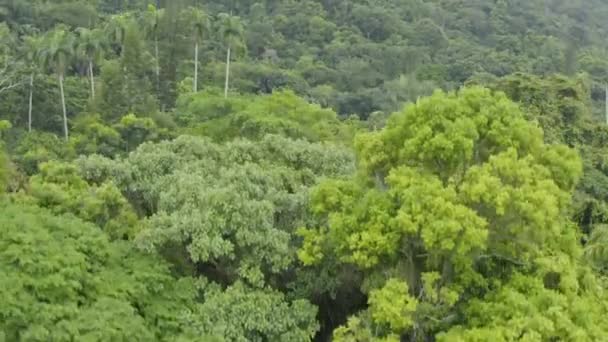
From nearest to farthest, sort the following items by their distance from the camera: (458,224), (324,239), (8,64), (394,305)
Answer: (458,224)
(394,305)
(324,239)
(8,64)

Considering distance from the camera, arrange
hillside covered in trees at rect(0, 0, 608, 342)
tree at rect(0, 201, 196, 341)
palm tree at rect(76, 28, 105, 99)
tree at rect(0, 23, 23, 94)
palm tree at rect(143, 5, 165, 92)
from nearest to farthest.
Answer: tree at rect(0, 201, 196, 341) → hillside covered in trees at rect(0, 0, 608, 342) → tree at rect(0, 23, 23, 94) → palm tree at rect(76, 28, 105, 99) → palm tree at rect(143, 5, 165, 92)

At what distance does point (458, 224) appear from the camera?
39.4ft

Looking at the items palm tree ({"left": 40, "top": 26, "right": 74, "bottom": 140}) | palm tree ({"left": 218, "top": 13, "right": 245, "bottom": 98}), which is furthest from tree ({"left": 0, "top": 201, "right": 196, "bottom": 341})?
palm tree ({"left": 218, "top": 13, "right": 245, "bottom": 98})

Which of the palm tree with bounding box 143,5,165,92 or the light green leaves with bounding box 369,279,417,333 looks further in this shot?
the palm tree with bounding box 143,5,165,92

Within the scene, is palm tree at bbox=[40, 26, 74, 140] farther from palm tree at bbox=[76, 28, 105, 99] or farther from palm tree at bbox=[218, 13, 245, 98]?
palm tree at bbox=[218, 13, 245, 98]

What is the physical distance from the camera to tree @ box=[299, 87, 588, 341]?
483 inches

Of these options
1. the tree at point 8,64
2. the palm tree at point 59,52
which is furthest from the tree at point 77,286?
the palm tree at point 59,52

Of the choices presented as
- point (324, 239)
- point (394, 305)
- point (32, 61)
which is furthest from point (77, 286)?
point (32, 61)

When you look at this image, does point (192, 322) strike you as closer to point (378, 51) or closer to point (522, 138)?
point (522, 138)

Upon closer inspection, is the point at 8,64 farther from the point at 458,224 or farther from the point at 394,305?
the point at 458,224

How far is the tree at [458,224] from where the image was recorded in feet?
40.2

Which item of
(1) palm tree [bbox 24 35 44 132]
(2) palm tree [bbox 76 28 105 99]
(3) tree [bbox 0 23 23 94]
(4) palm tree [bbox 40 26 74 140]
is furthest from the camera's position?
(2) palm tree [bbox 76 28 105 99]

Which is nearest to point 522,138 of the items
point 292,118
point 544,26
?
point 292,118

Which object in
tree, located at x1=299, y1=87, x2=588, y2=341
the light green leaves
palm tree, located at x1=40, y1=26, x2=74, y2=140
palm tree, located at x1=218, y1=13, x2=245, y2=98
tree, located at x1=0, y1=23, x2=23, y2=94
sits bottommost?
tree, located at x1=0, y1=23, x2=23, y2=94
